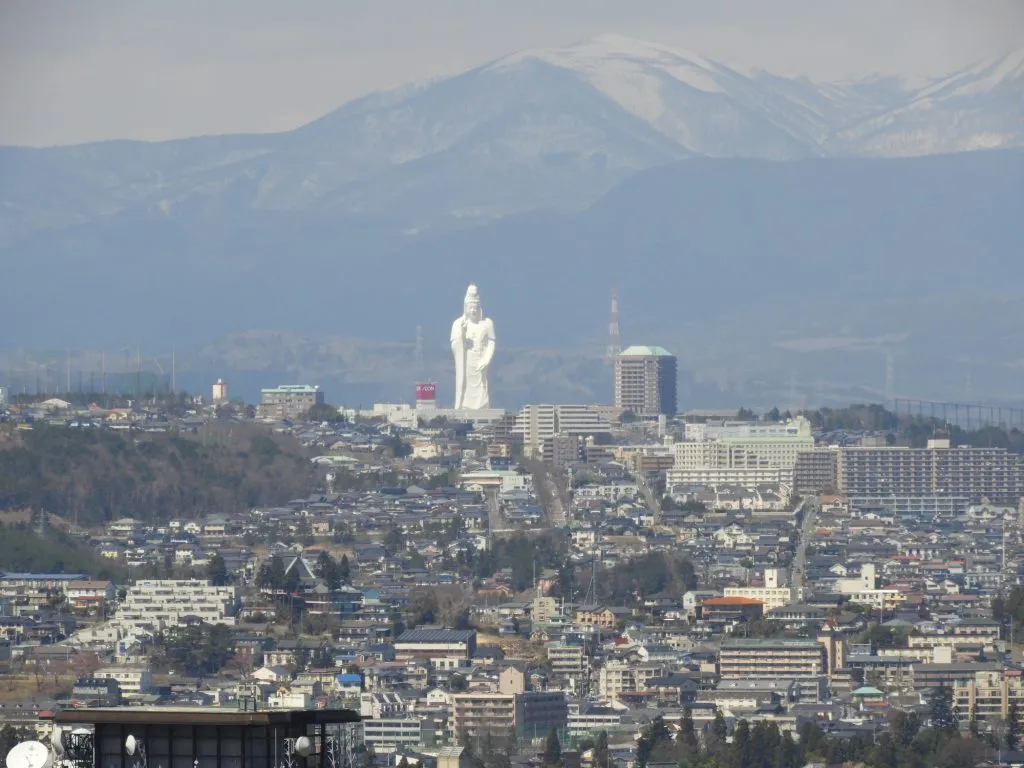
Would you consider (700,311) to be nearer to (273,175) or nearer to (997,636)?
(273,175)

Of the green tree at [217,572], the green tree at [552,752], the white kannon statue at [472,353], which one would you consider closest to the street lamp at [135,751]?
the green tree at [552,752]

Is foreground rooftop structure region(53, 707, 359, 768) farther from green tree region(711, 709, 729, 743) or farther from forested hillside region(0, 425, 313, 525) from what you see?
forested hillside region(0, 425, 313, 525)

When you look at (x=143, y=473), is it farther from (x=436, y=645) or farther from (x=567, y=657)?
(x=567, y=657)

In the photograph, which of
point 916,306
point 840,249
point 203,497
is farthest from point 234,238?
point 203,497

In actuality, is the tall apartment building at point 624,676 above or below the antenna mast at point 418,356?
below

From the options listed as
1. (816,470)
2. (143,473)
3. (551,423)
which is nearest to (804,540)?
(816,470)

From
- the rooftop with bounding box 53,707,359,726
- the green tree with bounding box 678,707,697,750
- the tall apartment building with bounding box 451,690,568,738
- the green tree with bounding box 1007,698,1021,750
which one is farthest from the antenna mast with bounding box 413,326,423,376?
the rooftop with bounding box 53,707,359,726

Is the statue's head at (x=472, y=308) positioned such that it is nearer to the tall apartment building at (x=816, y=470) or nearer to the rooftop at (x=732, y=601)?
the tall apartment building at (x=816, y=470)
